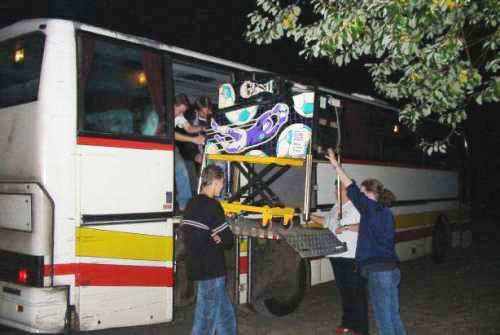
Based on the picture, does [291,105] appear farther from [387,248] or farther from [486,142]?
[486,142]

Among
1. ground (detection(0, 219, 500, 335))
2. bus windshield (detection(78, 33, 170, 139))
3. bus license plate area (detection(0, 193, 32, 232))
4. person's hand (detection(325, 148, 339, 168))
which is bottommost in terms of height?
ground (detection(0, 219, 500, 335))

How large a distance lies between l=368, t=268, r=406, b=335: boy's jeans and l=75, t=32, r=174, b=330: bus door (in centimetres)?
237

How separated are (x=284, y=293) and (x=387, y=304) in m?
2.44

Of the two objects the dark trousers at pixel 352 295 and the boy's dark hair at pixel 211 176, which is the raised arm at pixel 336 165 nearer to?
the boy's dark hair at pixel 211 176

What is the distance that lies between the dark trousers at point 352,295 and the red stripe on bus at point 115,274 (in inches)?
86.5

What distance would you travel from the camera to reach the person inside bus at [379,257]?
18.9ft

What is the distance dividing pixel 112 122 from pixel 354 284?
3592mm

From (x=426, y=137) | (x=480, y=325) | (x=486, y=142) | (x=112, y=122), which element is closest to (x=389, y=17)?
(x=112, y=122)

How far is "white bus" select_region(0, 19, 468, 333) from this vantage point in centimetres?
542

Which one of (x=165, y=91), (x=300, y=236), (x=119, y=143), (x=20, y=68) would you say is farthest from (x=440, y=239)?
(x=20, y=68)

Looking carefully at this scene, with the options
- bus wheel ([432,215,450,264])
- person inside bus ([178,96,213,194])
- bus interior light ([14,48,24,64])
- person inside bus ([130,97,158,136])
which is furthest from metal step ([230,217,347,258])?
bus wheel ([432,215,450,264])

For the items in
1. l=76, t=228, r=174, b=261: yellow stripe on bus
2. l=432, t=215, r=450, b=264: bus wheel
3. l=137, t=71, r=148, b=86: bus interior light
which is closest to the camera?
l=76, t=228, r=174, b=261: yellow stripe on bus

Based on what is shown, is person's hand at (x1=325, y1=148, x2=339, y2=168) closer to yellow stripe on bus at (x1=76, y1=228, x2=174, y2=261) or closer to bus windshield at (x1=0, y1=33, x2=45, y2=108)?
yellow stripe on bus at (x1=76, y1=228, x2=174, y2=261)

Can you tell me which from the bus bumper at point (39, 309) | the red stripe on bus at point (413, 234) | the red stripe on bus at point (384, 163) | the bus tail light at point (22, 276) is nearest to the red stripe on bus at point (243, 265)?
the bus bumper at point (39, 309)
